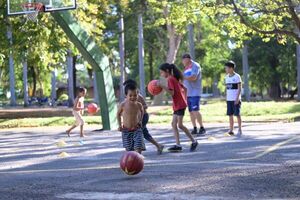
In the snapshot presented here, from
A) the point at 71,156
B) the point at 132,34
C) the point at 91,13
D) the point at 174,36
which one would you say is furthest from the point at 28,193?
the point at 132,34

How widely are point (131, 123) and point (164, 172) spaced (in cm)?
121

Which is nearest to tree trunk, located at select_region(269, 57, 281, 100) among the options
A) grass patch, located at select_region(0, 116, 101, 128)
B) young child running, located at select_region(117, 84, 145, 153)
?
grass patch, located at select_region(0, 116, 101, 128)

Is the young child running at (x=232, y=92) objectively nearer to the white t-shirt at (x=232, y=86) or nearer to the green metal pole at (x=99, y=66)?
the white t-shirt at (x=232, y=86)

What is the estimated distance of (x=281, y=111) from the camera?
29.5 metres

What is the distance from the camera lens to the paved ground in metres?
7.41

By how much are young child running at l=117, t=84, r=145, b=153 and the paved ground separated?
0.45m

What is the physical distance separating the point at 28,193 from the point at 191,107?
7.97m

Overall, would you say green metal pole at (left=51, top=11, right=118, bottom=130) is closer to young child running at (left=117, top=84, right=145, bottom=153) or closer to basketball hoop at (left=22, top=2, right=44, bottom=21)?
basketball hoop at (left=22, top=2, right=44, bottom=21)

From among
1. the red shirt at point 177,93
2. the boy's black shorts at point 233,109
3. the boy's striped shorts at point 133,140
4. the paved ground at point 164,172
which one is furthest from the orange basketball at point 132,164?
the boy's black shorts at point 233,109

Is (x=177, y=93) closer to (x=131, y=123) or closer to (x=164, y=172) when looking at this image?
(x=131, y=123)

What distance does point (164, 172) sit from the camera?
9078 mm

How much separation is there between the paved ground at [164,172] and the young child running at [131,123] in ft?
1.49

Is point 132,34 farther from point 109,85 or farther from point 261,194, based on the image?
point 261,194

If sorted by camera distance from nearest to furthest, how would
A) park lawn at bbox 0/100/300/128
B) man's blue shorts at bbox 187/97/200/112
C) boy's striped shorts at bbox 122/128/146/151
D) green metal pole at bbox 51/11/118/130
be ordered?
1. boy's striped shorts at bbox 122/128/146/151
2. man's blue shorts at bbox 187/97/200/112
3. green metal pole at bbox 51/11/118/130
4. park lawn at bbox 0/100/300/128
